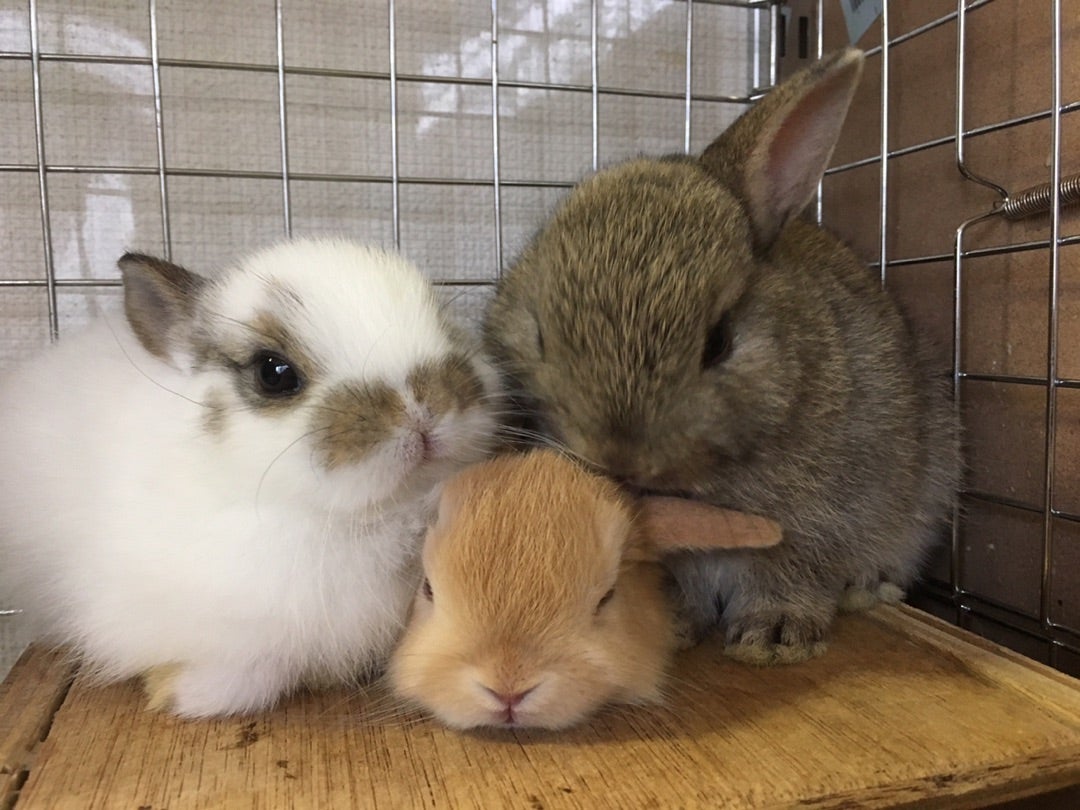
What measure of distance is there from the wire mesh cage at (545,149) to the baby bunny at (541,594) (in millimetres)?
626

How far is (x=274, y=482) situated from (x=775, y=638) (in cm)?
67

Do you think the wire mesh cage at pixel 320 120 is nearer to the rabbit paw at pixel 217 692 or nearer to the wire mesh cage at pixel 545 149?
the wire mesh cage at pixel 545 149

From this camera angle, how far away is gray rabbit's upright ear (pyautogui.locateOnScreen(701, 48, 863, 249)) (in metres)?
1.10

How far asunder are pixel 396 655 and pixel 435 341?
1.17ft

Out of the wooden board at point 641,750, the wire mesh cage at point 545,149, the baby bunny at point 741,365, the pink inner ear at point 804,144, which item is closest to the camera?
the wooden board at point 641,750

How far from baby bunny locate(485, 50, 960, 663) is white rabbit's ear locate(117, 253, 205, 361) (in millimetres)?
411

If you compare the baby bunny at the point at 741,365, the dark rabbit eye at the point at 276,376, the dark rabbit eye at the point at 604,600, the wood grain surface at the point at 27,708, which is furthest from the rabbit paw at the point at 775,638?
the wood grain surface at the point at 27,708

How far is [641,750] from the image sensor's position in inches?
33.2

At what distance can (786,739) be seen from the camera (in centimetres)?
86

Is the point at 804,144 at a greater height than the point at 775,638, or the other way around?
the point at 804,144

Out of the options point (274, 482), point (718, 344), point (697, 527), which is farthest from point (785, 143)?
point (274, 482)

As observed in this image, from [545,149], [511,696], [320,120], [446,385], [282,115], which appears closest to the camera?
[511,696]

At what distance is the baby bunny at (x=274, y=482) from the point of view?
Result: 0.90 metres

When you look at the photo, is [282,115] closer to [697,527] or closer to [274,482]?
[274,482]
